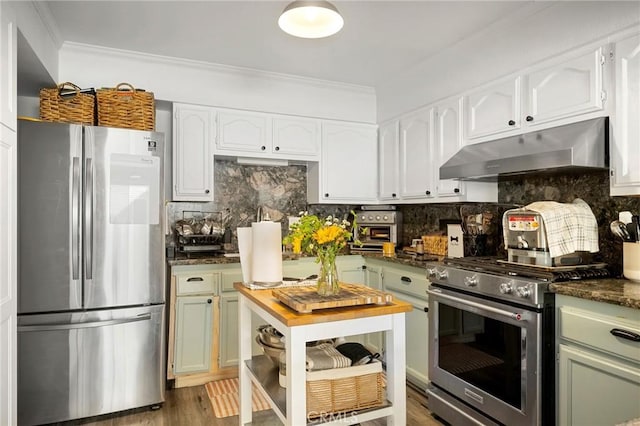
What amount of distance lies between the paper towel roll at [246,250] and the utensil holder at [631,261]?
6.31 feet

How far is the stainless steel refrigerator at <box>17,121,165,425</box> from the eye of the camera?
2486 millimetres

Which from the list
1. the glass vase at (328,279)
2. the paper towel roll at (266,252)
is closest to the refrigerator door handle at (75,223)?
the paper towel roll at (266,252)

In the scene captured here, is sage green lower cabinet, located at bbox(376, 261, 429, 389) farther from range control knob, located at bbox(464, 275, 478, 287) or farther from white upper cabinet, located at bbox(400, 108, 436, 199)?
white upper cabinet, located at bbox(400, 108, 436, 199)

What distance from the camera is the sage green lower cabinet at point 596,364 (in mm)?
1692

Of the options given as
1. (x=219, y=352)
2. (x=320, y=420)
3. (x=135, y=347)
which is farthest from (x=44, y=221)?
(x=320, y=420)

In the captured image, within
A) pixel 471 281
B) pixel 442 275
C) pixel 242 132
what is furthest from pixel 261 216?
pixel 471 281

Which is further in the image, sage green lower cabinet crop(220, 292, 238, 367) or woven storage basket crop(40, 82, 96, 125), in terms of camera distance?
sage green lower cabinet crop(220, 292, 238, 367)

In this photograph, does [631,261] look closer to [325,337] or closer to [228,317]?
[325,337]

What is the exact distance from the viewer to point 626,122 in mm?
2041

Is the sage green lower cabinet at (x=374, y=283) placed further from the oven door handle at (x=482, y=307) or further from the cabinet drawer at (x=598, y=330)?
the cabinet drawer at (x=598, y=330)

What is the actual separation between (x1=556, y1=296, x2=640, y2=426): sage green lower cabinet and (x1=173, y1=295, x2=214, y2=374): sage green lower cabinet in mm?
2363

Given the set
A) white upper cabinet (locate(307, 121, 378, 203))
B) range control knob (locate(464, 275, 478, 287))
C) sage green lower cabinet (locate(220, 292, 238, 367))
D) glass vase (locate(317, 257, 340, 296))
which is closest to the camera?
glass vase (locate(317, 257, 340, 296))

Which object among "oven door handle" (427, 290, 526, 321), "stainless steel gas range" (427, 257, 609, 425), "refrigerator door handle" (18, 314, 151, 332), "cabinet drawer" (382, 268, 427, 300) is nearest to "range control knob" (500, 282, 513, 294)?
"stainless steel gas range" (427, 257, 609, 425)

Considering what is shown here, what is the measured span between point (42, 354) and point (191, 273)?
1044 mm
